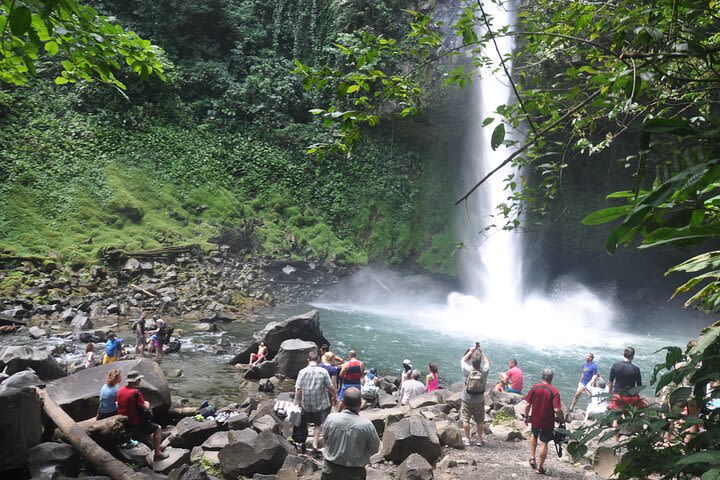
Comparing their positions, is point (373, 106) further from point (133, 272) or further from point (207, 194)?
point (207, 194)

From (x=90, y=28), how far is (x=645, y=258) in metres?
27.0

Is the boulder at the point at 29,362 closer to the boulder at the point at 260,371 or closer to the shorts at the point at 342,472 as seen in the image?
the boulder at the point at 260,371

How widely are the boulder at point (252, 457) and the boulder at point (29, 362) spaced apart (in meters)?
4.70

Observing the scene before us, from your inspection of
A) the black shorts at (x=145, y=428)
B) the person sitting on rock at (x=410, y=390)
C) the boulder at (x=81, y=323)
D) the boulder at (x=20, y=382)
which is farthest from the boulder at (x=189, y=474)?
the boulder at (x=81, y=323)

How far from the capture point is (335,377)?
8273 millimetres

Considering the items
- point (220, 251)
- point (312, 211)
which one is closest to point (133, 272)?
point (220, 251)

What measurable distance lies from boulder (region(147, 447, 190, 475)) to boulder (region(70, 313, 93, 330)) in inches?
354

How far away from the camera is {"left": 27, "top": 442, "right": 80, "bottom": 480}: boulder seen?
435 centimetres

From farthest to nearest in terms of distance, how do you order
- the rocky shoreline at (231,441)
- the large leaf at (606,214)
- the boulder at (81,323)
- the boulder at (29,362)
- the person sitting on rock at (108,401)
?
1. the boulder at (81,323)
2. the boulder at (29,362)
3. the person sitting on rock at (108,401)
4. the rocky shoreline at (231,441)
5. the large leaf at (606,214)

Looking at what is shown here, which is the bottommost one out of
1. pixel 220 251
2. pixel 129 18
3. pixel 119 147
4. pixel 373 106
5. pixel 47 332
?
pixel 47 332

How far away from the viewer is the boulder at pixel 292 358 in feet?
35.8

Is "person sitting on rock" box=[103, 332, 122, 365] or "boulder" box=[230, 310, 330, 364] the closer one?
"person sitting on rock" box=[103, 332, 122, 365]

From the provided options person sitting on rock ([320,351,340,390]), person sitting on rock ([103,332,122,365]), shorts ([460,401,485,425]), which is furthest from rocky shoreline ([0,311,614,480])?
person sitting on rock ([103,332,122,365])

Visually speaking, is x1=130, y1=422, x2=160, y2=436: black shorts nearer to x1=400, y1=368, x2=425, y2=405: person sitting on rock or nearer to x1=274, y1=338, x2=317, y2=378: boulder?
x1=400, y1=368, x2=425, y2=405: person sitting on rock
